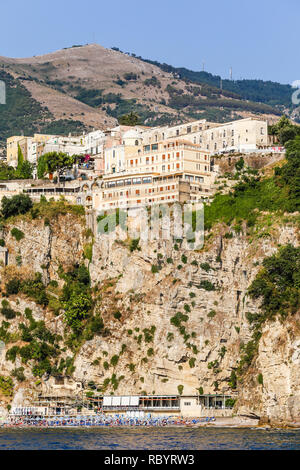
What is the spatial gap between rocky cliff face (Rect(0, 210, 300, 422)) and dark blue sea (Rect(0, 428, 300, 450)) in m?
8.53

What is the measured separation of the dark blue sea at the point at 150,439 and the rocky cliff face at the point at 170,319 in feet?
28.0

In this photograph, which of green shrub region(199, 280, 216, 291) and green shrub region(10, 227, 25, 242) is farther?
green shrub region(10, 227, 25, 242)

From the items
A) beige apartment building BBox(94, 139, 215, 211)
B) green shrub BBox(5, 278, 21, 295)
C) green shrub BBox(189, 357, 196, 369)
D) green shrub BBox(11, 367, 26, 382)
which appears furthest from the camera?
beige apartment building BBox(94, 139, 215, 211)

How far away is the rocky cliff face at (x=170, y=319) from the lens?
101 metres

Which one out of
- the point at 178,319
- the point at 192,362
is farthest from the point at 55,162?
the point at 192,362

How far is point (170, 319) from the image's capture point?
103 m

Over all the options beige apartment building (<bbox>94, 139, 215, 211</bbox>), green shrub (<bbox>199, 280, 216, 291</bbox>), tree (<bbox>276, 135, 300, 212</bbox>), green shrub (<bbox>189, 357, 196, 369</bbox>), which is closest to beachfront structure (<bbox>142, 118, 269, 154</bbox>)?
beige apartment building (<bbox>94, 139, 215, 211</bbox>)

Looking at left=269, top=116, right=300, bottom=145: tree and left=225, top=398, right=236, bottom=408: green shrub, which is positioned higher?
left=269, top=116, right=300, bottom=145: tree

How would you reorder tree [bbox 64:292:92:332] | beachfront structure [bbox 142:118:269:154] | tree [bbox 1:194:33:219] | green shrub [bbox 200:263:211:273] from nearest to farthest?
green shrub [bbox 200:263:211:273]
tree [bbox 64:292:92:332]
tree [bbox 1:194:33:219]
beachfront structure [bbox 142:118:269:154]

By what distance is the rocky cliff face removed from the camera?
10138cm

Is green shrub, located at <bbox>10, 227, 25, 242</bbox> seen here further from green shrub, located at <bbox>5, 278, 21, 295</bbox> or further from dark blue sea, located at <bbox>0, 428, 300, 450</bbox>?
dark blue sea, located at <bbox>0, 428, 300, 450</bbox>

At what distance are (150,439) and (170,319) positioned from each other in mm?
21253

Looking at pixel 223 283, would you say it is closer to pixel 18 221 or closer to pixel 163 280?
pixel 163 280
